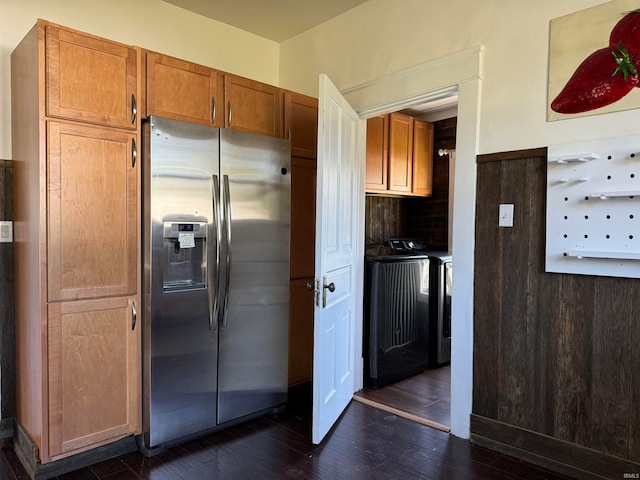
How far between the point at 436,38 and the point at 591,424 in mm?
2286

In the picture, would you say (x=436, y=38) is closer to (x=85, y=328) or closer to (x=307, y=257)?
(x=307, y=257)

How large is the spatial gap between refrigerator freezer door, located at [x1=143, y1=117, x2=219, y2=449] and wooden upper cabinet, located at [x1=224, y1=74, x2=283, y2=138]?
34cm

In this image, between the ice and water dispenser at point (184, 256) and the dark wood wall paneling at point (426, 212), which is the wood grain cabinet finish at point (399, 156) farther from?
the ice and water dispenser at point (184, 256)

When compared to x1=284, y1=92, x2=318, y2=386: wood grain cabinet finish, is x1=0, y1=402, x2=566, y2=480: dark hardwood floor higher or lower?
lower

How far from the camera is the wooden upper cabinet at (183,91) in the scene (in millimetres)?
2430

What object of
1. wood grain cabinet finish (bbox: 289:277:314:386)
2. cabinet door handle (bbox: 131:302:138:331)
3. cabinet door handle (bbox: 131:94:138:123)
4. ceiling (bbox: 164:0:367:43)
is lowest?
wood grain cabinet finish (bbox: 289:277:314:386)

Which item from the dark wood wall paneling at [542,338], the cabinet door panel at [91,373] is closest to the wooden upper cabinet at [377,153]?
the dark wood wall paneling at [542,338]

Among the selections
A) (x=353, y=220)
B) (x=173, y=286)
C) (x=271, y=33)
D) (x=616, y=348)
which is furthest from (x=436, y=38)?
(x=173, y=286)

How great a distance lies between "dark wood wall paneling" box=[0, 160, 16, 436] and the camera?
Result: 8.07 ft

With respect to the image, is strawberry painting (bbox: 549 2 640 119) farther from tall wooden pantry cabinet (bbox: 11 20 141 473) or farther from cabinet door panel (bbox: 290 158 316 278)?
tall wooden pantry cabinet (bbox: 11 20 141 473)

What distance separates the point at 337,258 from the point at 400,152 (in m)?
1.84

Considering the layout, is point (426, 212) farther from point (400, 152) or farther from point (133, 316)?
point (133, 316)

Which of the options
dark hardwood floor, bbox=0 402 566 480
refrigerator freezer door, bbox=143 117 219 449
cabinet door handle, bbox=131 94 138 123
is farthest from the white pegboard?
cabinet door handle, bbox=131 94 138 123

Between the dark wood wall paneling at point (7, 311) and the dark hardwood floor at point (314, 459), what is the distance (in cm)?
27
